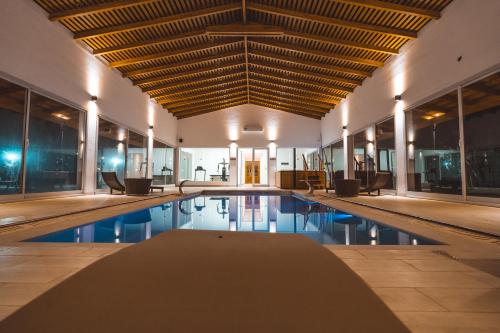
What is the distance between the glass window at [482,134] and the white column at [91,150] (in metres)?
8.40

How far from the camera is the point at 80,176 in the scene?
726 cm

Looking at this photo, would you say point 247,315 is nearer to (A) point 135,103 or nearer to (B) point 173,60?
(B) point 173,60

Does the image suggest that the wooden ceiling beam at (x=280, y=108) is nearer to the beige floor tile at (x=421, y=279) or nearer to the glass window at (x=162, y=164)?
the glass window at (x=162, y=164)

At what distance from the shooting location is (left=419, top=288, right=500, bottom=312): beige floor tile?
1.10 meters

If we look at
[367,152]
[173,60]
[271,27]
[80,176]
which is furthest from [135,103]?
[367,152]

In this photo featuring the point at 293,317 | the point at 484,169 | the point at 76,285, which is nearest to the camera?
the point at 293,317

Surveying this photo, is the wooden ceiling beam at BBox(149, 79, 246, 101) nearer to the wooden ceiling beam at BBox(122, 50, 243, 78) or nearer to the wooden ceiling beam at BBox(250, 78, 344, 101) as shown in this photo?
the wooden ceiling beam at BBox(250, 78, 344, 101)

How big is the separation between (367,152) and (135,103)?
829 centimetres

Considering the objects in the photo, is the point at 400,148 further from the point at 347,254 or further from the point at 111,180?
the point at 111,180

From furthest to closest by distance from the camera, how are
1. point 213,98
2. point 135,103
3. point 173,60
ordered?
point 213,98 < point 135,103 < point 173,60

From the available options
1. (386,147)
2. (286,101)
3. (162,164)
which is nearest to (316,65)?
(386,147)

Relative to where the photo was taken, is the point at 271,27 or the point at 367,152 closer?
the point at 271,27

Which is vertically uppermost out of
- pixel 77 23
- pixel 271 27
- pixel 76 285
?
pixel 271 27

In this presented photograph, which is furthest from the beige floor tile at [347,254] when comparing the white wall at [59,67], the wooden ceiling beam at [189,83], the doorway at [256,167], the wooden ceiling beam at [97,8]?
the doorway at [256,167]
